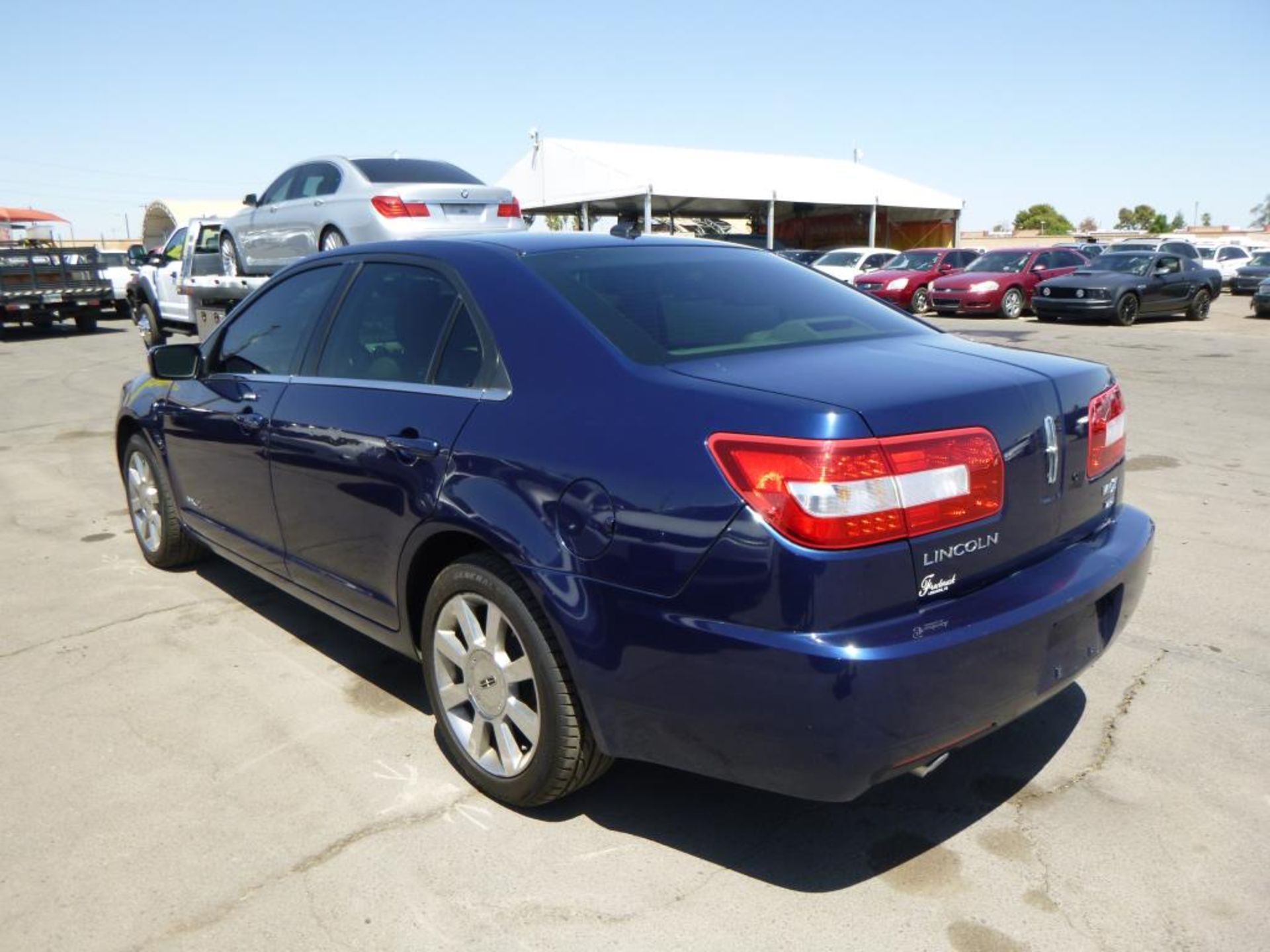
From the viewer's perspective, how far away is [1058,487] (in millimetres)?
2752

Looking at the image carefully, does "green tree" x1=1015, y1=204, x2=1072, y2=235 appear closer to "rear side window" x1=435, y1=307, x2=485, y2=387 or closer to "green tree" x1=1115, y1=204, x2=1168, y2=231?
"green tree" x1=1115, y1=204, x2=1168, y2=231

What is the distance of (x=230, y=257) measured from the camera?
42.0ft

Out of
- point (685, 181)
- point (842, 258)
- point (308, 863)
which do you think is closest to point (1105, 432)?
point (308, 863)

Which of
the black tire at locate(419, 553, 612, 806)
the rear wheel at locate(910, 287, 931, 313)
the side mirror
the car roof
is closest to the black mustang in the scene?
the rear wheel at locate(910, 287, 931, 313)

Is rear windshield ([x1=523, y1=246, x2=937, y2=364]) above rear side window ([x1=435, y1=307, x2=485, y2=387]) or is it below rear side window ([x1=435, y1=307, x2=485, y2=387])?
above

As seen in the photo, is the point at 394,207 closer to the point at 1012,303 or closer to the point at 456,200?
the point at 456,200

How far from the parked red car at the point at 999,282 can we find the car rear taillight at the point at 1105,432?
62.5 feet

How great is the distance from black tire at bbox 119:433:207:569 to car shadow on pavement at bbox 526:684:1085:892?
2977 millimetres

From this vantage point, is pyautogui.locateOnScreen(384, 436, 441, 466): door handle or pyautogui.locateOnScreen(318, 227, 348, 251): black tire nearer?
pyautogui.locateOnScreen(384, 436, 441, 466): door handle

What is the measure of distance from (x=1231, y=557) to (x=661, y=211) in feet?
124

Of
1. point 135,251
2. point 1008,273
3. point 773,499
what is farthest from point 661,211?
point 773,499

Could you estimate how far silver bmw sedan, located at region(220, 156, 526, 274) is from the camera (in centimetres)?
955

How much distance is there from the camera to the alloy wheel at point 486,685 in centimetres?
288

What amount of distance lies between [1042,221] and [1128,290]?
80.4 meters
